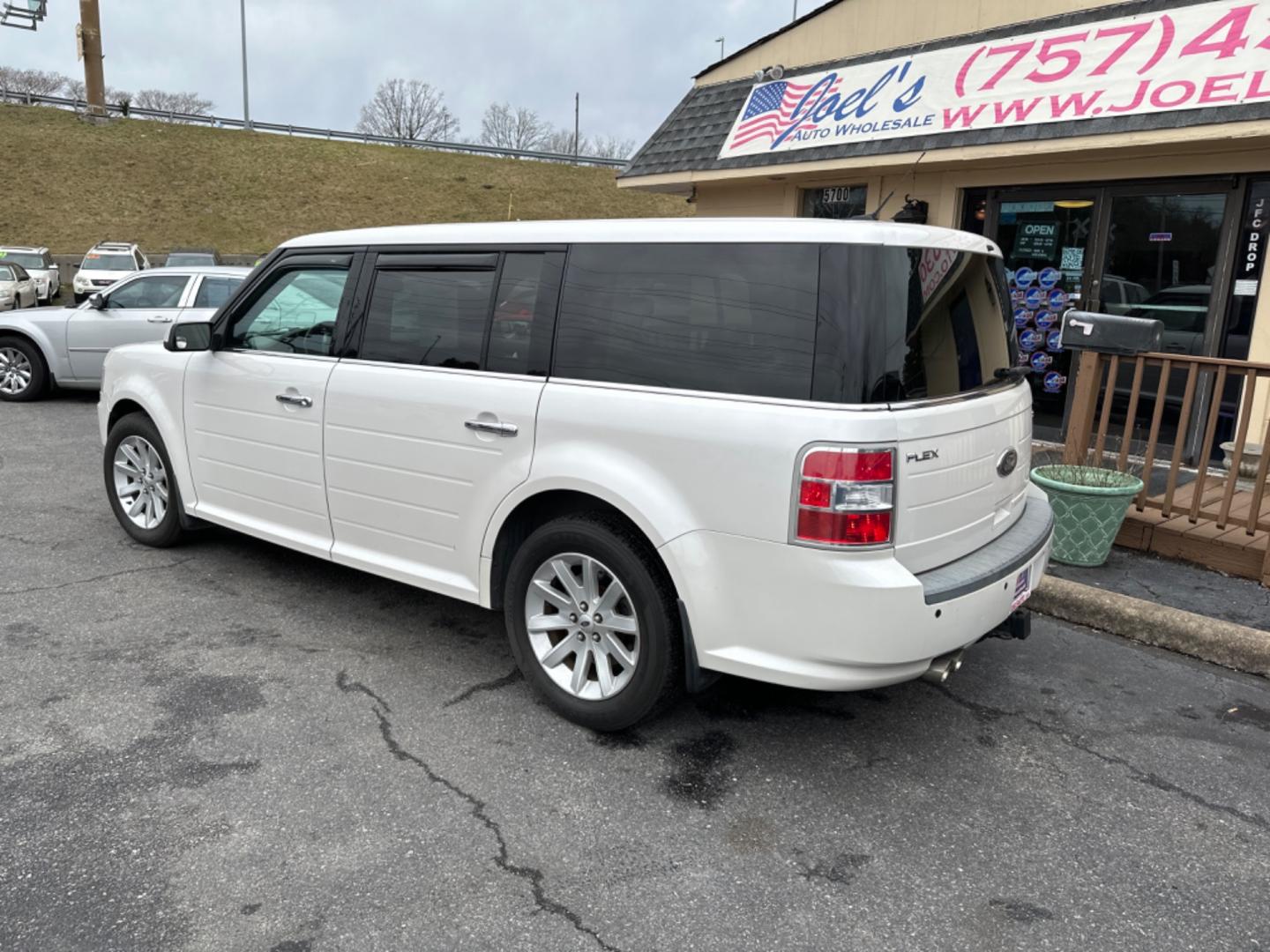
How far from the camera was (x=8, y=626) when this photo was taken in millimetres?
4223

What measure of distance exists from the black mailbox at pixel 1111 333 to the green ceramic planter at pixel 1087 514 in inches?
29.8

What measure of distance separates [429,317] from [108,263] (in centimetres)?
2424

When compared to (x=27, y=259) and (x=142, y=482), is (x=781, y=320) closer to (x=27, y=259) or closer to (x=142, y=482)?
(x=142, y=482)

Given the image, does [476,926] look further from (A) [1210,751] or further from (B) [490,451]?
(A) [1210,751]

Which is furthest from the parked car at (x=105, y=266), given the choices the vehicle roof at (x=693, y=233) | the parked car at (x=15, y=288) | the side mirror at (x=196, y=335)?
the vehicle roof at (x=693, y=233)

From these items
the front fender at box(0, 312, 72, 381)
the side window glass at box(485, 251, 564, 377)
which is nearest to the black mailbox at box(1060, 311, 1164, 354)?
the side window glass at box(485, 251, 564, 377)

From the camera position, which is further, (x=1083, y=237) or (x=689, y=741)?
(x=1083, y=237)

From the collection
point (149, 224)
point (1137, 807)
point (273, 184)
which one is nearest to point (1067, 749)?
point (1137, 807)

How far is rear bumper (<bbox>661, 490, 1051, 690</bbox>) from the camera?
2.76 metres

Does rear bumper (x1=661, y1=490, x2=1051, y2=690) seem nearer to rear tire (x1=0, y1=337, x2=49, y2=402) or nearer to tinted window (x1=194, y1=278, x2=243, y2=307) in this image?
tinted window (x1=194, y1=278, x2=243, y2=307)

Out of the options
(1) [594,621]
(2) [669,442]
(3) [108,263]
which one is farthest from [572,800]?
(3) [108,263]

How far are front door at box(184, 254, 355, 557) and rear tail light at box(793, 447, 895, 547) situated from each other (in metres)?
2.34

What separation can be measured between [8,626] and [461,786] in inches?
102

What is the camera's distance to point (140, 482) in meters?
5.39
